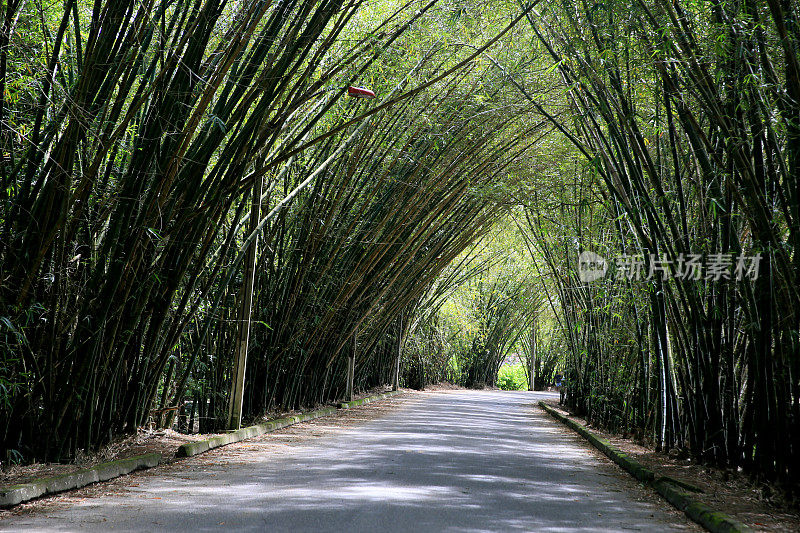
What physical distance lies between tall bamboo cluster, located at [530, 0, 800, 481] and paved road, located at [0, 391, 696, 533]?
2.08 feet

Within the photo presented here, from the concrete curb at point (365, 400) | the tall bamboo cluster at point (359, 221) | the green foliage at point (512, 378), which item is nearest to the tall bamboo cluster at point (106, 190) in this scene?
the tall bamboo cluster at point (359, 221)

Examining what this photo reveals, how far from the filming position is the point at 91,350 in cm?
356

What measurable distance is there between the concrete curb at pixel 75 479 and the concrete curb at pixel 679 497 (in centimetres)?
267

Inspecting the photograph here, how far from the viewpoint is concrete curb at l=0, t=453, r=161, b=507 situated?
9.29ft

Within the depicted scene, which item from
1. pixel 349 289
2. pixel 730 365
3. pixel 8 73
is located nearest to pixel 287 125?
pixel 8 73

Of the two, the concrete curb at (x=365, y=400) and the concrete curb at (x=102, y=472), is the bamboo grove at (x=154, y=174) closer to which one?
the concrete curb at (x=102, y=472)

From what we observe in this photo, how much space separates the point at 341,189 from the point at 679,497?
13.3 ft

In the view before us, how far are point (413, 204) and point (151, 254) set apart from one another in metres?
4.07

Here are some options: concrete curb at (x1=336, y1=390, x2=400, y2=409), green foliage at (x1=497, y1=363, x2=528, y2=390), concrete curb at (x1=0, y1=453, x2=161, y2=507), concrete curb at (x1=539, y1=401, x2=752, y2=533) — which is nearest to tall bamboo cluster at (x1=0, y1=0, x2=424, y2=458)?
concrete curb at (x1=0, y1=453, x2=161, y2=507)

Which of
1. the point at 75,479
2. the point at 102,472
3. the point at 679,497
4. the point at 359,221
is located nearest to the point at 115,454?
the point at 102,472

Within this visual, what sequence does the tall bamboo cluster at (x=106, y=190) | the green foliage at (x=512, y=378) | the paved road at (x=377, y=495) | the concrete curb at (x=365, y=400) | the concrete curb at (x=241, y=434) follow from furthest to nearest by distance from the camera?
the green foliage at (x=512, y=378), the concrete curb at (x=365, y=400), the concrete curb at (x=241, y=434), the tall bamboo cluster at (x=106, y=190), the paved road at (x=377, y=495)

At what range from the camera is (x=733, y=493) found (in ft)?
11.7

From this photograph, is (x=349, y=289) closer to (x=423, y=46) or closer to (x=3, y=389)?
(x=423, y=46)

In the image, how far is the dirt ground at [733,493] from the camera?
293cm
